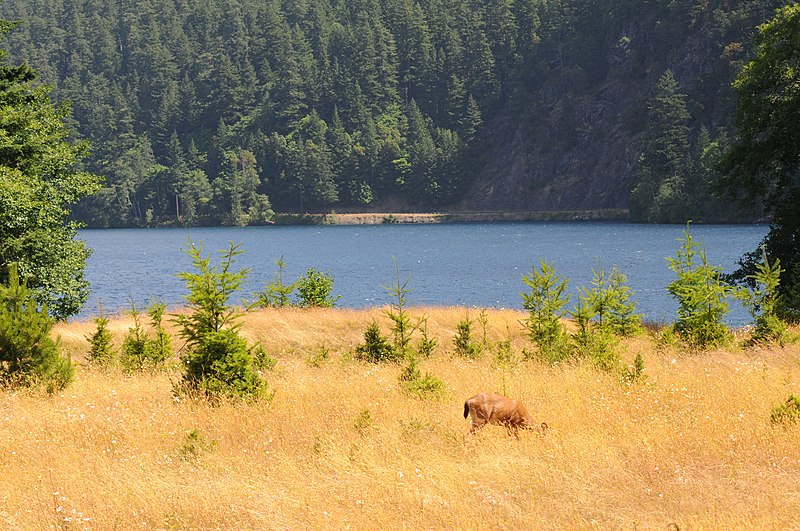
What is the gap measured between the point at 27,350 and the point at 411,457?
29.6ft

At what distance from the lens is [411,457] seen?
34.6 ft

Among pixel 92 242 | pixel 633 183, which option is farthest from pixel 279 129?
pixel 633 183

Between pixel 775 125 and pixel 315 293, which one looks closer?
pixel 775 125

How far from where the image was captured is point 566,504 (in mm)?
8680

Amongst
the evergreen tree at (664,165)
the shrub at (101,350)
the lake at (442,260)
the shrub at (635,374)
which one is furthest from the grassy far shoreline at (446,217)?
the shrub at (635,374)

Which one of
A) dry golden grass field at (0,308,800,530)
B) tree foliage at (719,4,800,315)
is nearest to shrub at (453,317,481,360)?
dry golden grass field at (0,308,800,530)

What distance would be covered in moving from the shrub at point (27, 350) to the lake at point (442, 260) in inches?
574

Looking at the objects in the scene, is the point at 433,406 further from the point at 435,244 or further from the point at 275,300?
the point at 435,244

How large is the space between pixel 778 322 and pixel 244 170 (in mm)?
168018

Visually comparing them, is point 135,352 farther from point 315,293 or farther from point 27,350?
point 315,293

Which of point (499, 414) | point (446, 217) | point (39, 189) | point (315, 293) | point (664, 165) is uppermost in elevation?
point (664, 165)

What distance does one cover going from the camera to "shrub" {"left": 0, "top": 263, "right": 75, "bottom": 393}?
15.6 m

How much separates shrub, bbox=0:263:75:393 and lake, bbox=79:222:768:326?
47.8ft

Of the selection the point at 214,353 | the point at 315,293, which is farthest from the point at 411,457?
the point at 315,293
